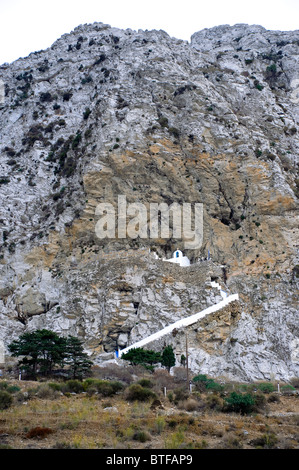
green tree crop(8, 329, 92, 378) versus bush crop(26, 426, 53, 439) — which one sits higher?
green tree crop(8, 329, 92, 378)

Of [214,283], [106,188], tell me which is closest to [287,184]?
[214,283]

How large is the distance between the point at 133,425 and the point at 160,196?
22836 mm

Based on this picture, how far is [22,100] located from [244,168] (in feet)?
87.1

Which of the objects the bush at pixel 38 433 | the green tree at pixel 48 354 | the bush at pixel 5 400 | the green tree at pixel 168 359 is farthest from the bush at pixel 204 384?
the bush at pixel 38 433

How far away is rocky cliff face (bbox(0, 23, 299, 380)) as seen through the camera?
28469 mm

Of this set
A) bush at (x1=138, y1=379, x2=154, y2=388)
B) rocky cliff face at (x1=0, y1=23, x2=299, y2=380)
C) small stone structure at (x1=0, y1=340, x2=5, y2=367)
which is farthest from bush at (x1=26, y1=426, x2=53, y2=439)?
rocky cliff face at (x1=0, y1=23, x2=299, y2=380)

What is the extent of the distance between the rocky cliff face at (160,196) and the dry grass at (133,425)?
993 cm

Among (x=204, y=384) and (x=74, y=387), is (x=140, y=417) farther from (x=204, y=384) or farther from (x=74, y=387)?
(x=204, y=384)

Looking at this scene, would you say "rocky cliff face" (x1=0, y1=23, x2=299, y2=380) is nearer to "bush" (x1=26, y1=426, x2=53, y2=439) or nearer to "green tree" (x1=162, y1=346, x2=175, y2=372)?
"green tree" (x1=162, y1=346, x2=175, y2=372)

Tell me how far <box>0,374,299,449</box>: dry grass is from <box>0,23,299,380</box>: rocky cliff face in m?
9.93

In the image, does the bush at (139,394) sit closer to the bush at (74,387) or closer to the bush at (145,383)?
the bush at (145,383)

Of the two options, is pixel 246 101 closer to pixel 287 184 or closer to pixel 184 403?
pixel 287 184

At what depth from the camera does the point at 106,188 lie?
33.8m

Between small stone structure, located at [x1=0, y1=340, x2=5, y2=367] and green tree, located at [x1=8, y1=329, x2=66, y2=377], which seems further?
small stone structure, located at [x1=0, y1=340, x2=5, y2=367]
